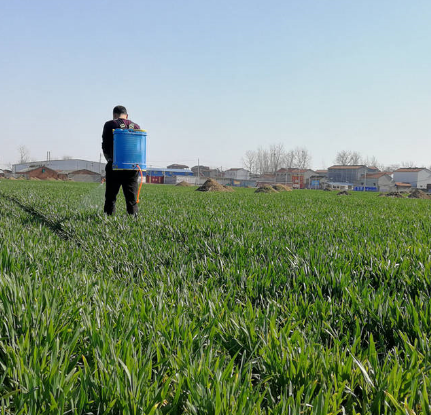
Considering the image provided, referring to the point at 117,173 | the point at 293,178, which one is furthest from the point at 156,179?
the point at 117,173

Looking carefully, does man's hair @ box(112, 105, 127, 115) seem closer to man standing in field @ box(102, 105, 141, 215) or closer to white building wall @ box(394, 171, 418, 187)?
man standing in field @ box(102, 105, 141, 215)

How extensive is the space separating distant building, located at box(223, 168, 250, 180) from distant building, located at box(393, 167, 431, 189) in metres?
52.9

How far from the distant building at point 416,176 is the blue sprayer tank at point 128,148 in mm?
117685

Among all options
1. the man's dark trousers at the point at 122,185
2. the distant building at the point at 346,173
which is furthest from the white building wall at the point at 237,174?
the man's dark trousers at the point at 122,185

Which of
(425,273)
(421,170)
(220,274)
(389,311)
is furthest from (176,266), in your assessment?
(421,170)

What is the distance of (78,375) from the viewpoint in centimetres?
147

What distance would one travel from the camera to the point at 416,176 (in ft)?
356

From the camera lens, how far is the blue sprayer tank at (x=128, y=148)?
682 cm

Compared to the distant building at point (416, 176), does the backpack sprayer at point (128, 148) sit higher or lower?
lower

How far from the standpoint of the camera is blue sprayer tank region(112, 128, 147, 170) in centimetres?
682

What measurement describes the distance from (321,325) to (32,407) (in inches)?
60.5

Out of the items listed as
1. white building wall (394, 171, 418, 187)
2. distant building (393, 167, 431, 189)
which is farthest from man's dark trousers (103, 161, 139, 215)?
white building wall (394, 171, 418, 187)

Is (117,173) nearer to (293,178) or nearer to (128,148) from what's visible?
(128,148)

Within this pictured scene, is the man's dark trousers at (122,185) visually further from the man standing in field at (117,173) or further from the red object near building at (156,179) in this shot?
the red object near building at (156,179)
